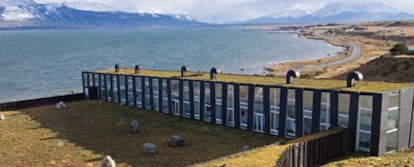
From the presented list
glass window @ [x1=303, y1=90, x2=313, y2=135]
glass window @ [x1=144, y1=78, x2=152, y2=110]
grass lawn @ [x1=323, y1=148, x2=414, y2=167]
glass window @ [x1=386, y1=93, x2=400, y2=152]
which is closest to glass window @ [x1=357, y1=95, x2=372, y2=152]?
grass lawn @ [x1=323, y1=148, x2=414, y2=167]

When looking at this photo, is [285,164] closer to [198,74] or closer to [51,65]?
[198,74]

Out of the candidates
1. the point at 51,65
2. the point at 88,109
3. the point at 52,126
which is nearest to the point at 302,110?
the point at 52,126

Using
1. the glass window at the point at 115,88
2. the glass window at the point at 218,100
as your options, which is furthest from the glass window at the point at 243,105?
the glass window at the point at 115,88

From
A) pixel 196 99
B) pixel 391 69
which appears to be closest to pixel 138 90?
pixel 196 99

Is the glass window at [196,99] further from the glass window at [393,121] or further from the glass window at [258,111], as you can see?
the glass window at [393,121]

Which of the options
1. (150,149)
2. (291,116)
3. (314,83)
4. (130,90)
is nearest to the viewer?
(150,149)

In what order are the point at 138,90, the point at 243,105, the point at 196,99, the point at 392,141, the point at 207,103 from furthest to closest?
the point at 138,90 → the point at 196,99 → the point at 207,103 → the point at 243,105 → the point at 392,141

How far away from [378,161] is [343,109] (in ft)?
15.7

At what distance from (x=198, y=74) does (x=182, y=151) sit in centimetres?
1567

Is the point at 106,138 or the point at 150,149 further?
the point at 106,138

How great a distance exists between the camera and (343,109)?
101ft

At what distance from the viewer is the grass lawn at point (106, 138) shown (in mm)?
31031

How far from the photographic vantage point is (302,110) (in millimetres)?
33719

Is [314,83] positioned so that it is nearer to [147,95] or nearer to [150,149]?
[150,149]
